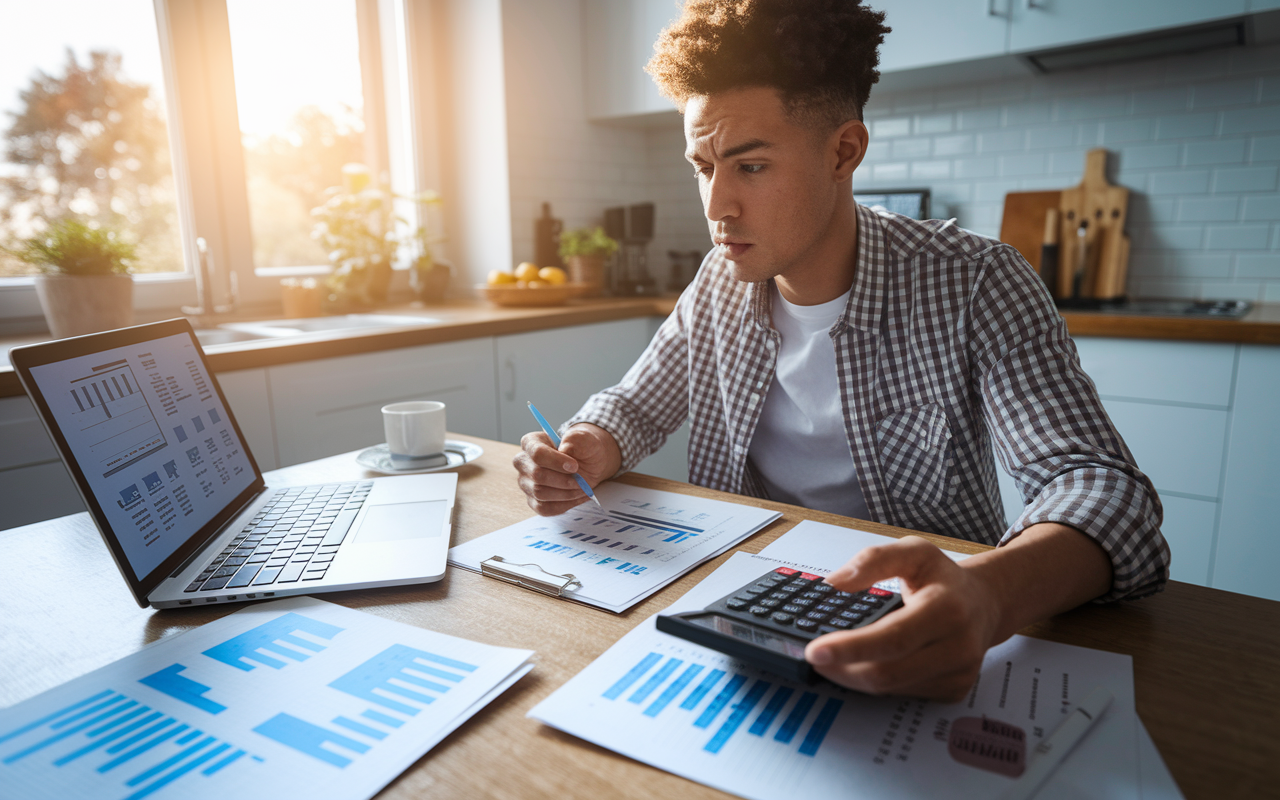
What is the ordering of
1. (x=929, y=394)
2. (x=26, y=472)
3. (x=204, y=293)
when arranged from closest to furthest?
(x=929, y=394) < (x=26, y=472) < (x=204, y=293)

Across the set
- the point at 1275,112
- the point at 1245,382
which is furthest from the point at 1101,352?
the point at 1275,112

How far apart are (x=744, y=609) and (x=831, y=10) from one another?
0.84 m

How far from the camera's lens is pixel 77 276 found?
1663 millimetres

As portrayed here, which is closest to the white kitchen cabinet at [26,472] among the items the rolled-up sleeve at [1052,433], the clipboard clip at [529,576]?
the clipboard clip at [529,576]

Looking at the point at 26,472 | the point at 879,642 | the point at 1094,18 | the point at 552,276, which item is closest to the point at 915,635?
the point at 879,642

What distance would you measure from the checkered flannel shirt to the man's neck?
0.11 ft

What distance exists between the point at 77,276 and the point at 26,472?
48 cm

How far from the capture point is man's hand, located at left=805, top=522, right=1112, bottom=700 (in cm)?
49

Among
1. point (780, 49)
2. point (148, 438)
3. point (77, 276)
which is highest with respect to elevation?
point (780, 49)

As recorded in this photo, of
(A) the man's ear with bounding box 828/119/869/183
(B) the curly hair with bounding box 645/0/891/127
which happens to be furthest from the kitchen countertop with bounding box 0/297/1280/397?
(B) the curly hair with bounding box 645/0/891/127

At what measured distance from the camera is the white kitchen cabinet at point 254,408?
1687mm

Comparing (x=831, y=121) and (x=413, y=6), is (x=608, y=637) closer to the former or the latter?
(x=831, y=121)

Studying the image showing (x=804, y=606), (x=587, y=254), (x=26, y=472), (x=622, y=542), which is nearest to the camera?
(x=804, y=606)

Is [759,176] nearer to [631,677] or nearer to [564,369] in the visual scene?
[631,677]
